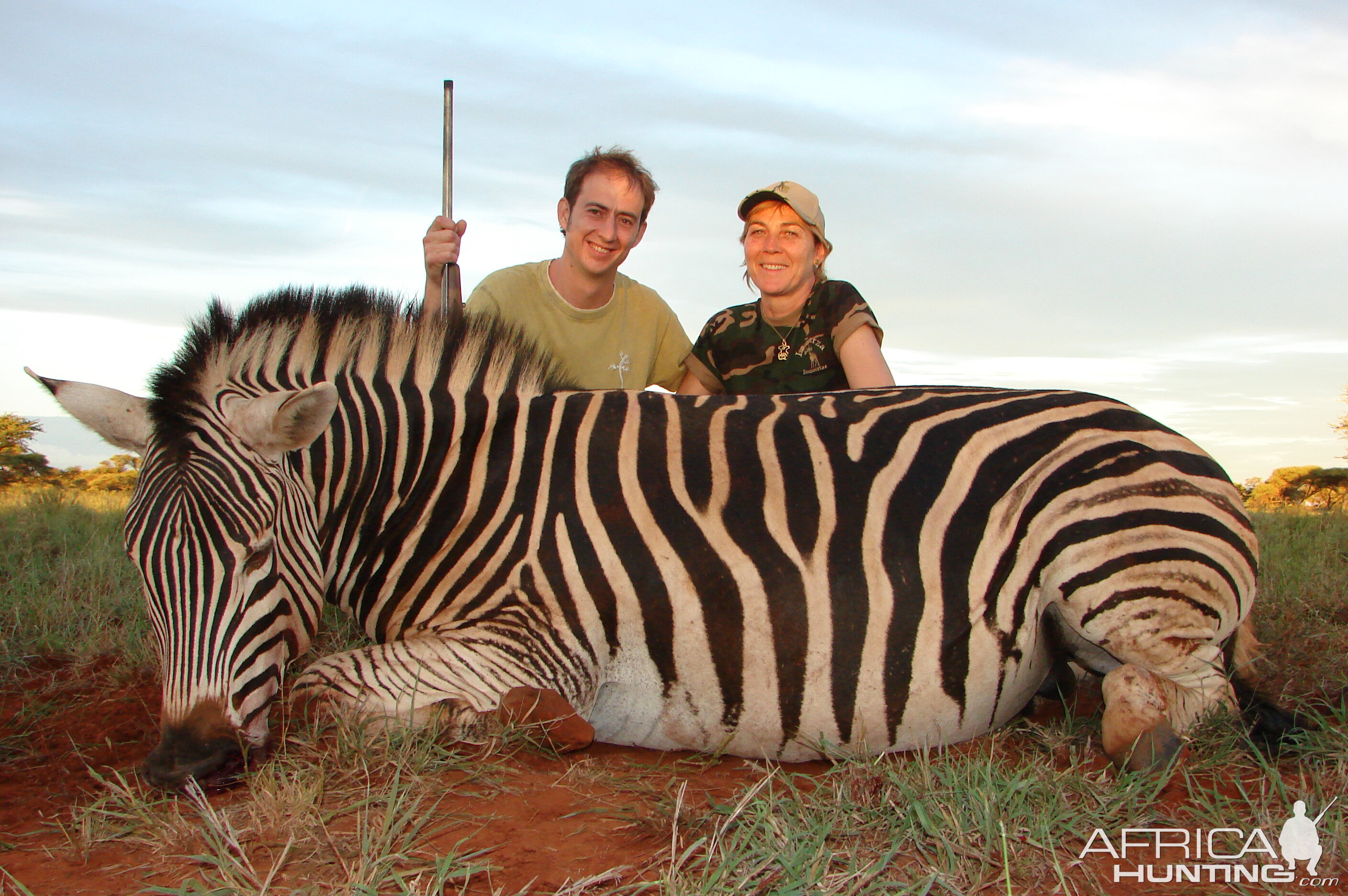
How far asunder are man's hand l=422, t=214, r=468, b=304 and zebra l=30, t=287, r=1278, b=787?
7.51 feet

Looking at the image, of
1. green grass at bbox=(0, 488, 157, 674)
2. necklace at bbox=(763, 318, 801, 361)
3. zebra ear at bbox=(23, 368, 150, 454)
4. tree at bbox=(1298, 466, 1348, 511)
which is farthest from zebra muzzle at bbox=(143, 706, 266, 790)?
tree at bbox=(1298, 466, 1348, 511)

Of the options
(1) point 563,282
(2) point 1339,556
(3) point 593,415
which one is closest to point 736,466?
(3) point 593,415

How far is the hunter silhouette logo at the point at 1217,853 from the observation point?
2.32 m

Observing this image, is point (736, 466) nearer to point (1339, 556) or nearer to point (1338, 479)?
point (1339, 556)

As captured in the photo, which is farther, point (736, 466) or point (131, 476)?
point (131, 476)

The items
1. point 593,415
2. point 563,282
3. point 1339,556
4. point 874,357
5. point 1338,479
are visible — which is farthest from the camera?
point 1338,479

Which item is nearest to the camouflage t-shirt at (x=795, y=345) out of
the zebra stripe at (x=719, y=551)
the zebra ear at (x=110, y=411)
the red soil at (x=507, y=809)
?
the zebra stripe at (x=719, y=551)

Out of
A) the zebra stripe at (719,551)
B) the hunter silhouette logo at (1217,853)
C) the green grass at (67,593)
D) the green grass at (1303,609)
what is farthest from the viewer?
the green grass at (67,593)

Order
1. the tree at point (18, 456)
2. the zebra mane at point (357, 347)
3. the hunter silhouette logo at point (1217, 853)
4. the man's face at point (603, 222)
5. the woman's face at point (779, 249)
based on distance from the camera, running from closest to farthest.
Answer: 1. the hunter silhouette logo at point (1217, 853)
2. the zebra mane at point (357, 347)
3. the woman's face at point (779, 249)
4. the man's face at point (603, 222)
5. the tree at point (18, 456)

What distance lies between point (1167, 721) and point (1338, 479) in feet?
46.8

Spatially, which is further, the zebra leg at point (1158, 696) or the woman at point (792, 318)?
the woman at point (792, 318)

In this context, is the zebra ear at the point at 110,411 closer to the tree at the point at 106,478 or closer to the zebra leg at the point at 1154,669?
the zebra leg at the point at 1154,669

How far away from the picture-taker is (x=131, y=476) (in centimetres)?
1578

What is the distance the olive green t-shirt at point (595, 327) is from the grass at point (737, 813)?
307 centimetres
